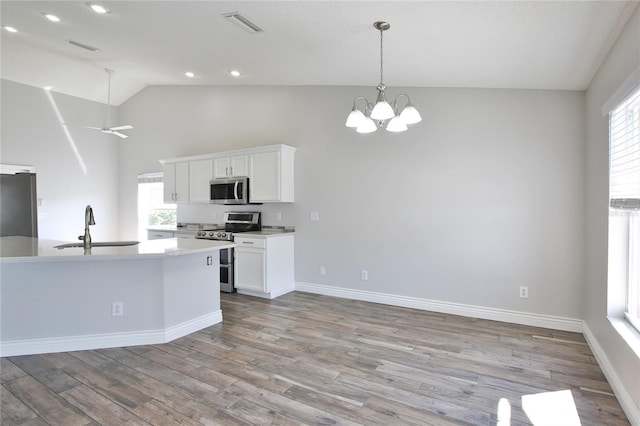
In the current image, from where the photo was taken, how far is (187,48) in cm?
376

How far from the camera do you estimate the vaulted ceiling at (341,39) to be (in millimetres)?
2256

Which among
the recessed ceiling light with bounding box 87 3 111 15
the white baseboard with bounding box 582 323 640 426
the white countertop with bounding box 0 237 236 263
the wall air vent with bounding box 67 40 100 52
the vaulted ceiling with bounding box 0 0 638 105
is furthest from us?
the wall air vent with bounding box 67 40 100 52

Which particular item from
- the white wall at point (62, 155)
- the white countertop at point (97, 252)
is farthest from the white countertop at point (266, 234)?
the white wall at point (62, 155)

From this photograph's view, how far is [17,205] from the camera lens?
16.4 feet

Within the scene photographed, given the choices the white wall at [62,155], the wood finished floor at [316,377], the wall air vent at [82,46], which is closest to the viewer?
the wood finished floor at [316,377]

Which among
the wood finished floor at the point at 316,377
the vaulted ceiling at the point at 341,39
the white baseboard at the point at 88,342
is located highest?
the vaulted ceiling at the point at 341,39

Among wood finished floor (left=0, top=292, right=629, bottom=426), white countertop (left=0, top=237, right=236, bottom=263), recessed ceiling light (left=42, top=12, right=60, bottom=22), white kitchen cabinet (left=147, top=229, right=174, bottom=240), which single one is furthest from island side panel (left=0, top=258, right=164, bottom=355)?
white kitchen cabinet (left=147, top=229, right=174, bottom=240)

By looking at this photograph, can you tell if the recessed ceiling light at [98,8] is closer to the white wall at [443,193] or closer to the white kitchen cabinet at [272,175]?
the white kitchen cabinet at [272,175]

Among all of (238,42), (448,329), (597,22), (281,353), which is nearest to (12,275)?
(281,353)

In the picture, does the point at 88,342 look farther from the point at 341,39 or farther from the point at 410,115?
the point at 341,39

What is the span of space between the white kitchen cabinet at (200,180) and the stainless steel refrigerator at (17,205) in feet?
7.22

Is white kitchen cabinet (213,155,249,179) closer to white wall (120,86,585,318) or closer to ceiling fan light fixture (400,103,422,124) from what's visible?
white wall (120,86,585,318)

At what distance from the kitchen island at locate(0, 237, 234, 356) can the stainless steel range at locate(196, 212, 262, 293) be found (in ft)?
4.90

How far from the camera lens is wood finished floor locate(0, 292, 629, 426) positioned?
2049mm
